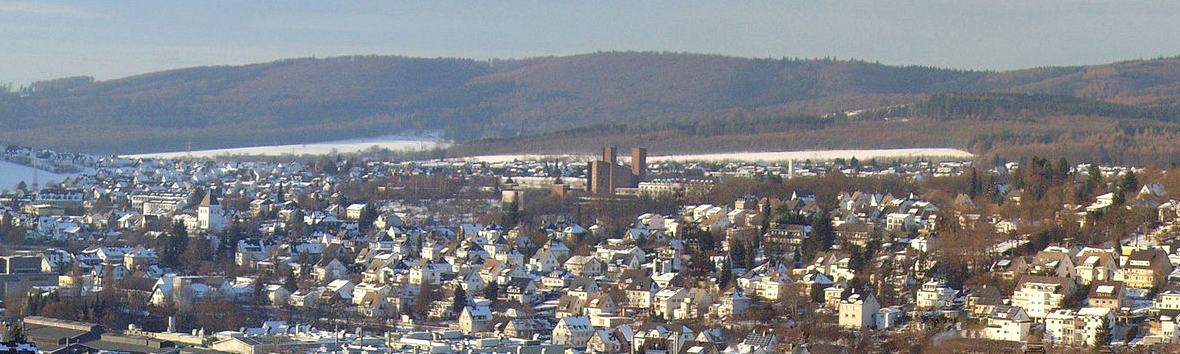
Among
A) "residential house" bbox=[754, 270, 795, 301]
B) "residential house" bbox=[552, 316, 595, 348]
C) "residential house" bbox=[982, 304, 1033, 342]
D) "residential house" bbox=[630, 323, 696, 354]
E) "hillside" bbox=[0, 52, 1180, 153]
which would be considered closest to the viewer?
"residential house" bbox=[630, 323, 696, 354]

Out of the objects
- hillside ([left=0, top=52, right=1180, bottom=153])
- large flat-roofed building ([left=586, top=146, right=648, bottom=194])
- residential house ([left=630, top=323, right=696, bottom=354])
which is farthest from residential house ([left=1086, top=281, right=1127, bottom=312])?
→ hillside ([left=0, top=52, right=1180, bottom=153])

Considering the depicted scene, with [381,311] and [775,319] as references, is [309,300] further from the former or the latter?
[775,319]

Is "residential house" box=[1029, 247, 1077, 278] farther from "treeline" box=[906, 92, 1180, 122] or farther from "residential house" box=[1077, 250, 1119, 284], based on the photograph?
"treeline" box=[906, 92, 1180, 122]

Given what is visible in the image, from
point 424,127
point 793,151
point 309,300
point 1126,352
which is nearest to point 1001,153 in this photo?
point 793,151

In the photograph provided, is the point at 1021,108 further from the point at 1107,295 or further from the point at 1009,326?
the point at 1009,326

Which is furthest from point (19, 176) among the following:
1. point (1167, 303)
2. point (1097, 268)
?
point (1167, 303)

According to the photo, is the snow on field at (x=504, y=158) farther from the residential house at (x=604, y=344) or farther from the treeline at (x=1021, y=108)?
the residential house at (x=604, y=344)

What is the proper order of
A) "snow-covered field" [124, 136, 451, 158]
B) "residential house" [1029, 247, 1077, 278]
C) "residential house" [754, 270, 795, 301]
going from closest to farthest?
"residential house" [1029, 247, 1077, 278] → "residential house" [754, 270, 795, 301] → "snow-covered field" [124, 136, 451, 158]
